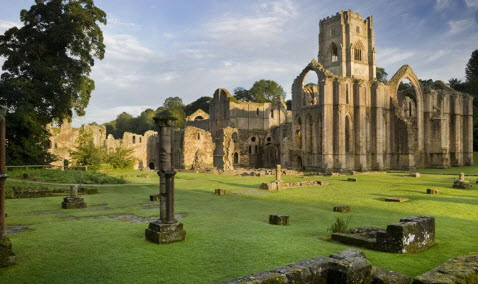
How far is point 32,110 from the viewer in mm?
26484

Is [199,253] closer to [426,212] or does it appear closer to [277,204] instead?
[277,204]

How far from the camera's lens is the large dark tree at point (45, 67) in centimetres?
2628

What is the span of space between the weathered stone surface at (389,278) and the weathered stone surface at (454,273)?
0.22m

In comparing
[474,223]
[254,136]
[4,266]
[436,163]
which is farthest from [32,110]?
[436,163]

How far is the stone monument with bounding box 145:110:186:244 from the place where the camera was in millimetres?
7578

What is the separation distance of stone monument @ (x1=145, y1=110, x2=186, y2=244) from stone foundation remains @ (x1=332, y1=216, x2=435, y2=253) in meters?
3.64

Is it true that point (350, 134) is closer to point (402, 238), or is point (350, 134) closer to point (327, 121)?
point (327, 121)

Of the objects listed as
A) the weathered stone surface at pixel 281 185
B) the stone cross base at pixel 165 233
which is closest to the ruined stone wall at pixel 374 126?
the weathered stone surface at pixel 281 185

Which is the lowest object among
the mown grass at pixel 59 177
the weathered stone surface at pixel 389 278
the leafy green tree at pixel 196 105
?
the weathered stone surface at pixel 389 278

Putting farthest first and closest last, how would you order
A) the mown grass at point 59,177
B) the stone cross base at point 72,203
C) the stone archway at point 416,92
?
the stone archway at point 416,92 < the mown grass at point 59,177 < the stone cross base at point 72,203

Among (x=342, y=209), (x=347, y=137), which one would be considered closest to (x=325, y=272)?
(x=342, y=209)

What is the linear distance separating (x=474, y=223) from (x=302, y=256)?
6.07 meters

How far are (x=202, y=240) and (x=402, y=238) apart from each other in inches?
157

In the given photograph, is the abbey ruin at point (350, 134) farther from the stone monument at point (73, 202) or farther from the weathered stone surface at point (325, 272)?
the weathered stone surface at point (325, 272)
